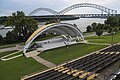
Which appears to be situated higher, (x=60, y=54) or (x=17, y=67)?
(x=17, y=67)

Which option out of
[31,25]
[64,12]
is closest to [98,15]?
[64,12]

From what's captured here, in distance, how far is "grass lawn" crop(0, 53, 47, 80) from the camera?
96.7 ft

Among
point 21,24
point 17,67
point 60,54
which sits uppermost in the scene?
point 21,24

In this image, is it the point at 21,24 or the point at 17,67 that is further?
the point at 21,24

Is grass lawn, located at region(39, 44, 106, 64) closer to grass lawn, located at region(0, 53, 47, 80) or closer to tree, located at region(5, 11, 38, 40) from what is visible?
grass lawn, located at region(0, 53, 47, 80)

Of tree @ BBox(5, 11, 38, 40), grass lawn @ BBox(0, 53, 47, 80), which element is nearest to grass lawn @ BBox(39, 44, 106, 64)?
grass lawn @ BBox(0, 53, 47, 80)

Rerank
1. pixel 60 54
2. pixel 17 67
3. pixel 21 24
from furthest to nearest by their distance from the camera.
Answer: pixel 21 24
pixel 60 54
pixel 17 67

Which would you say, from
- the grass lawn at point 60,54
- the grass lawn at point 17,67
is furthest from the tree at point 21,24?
the grass lawn at point 17,67

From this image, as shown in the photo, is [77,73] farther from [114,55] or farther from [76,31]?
[76,31]

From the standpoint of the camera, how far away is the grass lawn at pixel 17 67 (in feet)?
96.7

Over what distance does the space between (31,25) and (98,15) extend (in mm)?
121065

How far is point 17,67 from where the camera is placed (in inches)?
1341

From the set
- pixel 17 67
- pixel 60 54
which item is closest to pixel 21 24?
pixel 60 54

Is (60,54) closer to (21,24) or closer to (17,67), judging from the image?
(17,67)
